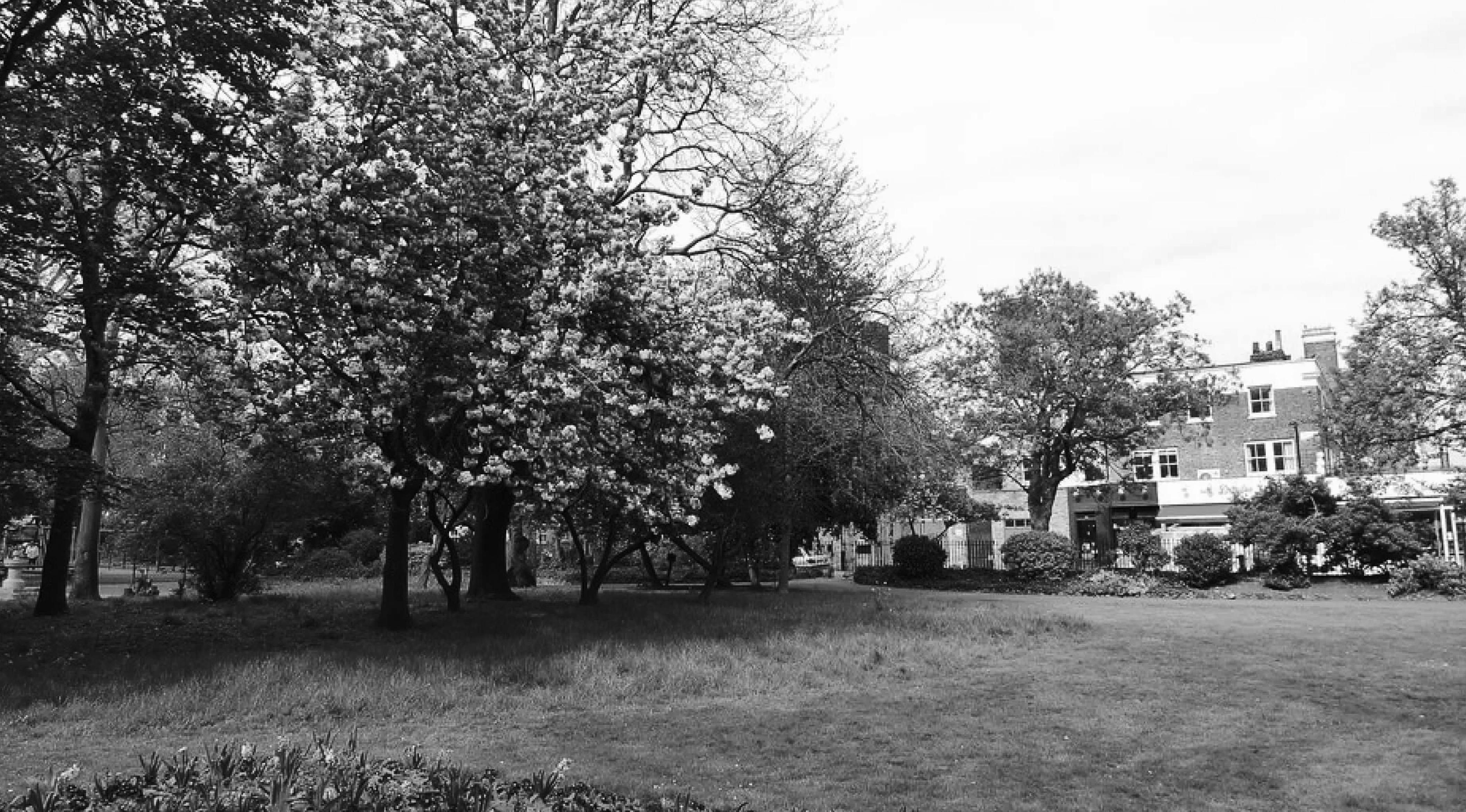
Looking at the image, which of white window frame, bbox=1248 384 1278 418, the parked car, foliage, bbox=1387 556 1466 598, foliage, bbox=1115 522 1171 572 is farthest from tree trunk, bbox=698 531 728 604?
white window frame, bbox=1248 384 1278 418

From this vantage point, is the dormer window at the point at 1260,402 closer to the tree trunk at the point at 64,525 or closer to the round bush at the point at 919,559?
the round bush at the point at 919,559

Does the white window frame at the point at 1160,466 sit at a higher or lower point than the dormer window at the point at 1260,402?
lower

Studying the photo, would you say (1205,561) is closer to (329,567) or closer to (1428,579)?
(1428,579)

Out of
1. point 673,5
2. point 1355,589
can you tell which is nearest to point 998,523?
point 1355,589

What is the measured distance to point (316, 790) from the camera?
4254 millimetres

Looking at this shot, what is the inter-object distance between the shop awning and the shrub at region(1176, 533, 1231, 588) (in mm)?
17731

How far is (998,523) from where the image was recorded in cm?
5741

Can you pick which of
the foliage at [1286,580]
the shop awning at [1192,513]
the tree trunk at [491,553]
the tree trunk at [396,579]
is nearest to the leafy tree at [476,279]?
the tree trunk at [396,579]

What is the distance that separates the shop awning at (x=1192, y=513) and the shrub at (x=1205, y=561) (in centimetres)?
1773

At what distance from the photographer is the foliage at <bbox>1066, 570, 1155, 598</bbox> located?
29.4 m

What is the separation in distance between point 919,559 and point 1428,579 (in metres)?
15.4

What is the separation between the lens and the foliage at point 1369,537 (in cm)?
2772

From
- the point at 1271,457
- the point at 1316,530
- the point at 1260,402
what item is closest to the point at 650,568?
the point at 1316,530

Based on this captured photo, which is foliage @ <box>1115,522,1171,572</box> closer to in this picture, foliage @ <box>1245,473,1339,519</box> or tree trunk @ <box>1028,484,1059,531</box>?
foliage @ <box>1245,473,1339,519</box>
